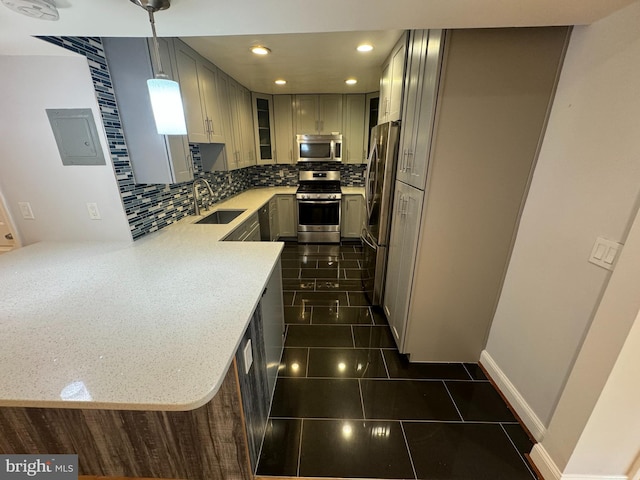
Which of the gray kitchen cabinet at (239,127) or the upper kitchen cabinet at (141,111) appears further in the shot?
the gray kitchen cabinet at (239,127)

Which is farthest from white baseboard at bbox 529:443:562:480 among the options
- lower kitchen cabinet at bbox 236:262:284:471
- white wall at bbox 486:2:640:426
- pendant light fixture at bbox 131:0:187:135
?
pendant light fixture at bbox 131:0:187:135

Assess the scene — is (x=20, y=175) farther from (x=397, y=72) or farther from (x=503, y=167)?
(x=503, y=167)

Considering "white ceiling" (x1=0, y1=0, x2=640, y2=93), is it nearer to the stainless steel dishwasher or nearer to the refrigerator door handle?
the refrigerator door handle

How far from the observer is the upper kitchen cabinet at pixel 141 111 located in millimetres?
1591

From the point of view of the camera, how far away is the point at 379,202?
89.1 inches

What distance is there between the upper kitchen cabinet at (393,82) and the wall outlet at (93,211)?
7.35 feet

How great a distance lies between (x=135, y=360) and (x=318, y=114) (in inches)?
160

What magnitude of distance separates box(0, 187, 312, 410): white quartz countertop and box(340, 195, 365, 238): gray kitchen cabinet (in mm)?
2668

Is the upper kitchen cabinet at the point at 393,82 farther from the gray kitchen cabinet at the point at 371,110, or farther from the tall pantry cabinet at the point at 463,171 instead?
the gray kitchen cabinet at the point at 371,110

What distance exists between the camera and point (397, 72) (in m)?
2.09

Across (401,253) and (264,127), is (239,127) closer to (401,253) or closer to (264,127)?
(264,127)

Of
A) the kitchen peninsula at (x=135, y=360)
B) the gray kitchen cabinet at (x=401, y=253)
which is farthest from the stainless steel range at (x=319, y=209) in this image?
the kitchen peninsula at (x=135, y=360)

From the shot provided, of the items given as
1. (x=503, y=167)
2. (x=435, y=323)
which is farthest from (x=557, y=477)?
(x=503, y=167)

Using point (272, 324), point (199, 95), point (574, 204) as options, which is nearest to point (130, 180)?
point (199, 95)
